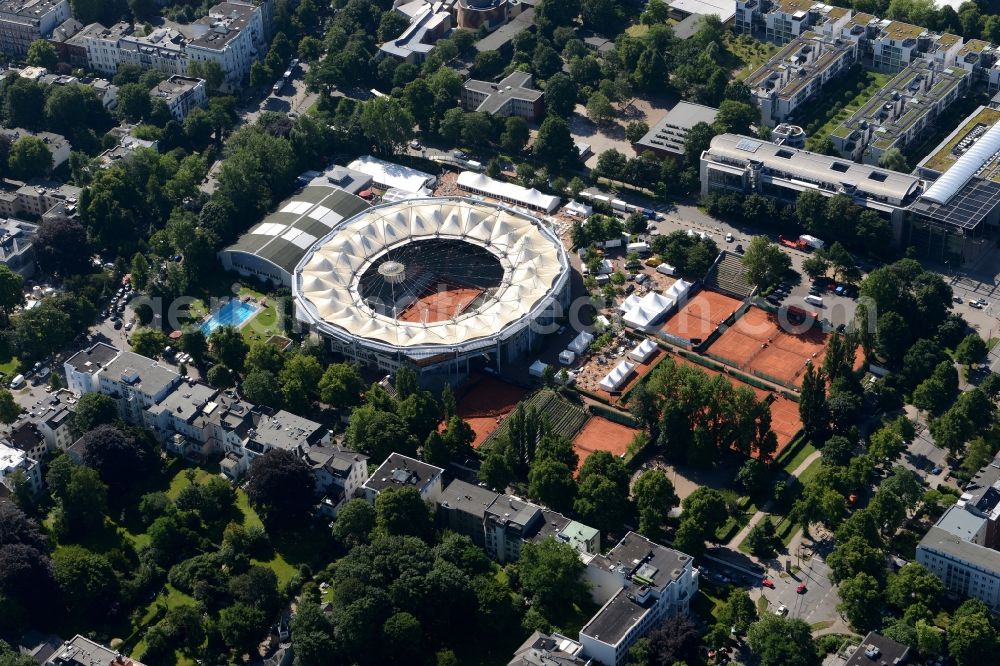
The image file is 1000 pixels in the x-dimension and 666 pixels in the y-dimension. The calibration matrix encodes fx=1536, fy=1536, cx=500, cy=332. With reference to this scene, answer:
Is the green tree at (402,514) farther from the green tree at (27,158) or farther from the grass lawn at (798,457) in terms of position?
the green tree at (27,158)

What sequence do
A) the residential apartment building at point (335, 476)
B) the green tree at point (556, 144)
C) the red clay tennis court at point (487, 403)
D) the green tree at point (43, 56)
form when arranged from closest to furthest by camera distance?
the residential apartment building at point (335, 476) → the red clay tennis court at point (487, 403) → the green tree at point (556, 144) → the green tree at point (43, 56)

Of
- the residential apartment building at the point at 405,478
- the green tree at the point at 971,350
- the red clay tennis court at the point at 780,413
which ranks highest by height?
the green tree at the point at 971,350

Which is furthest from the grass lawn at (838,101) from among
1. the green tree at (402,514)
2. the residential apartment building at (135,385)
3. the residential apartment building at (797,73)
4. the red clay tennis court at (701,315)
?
the residential apartment building at (135,385)

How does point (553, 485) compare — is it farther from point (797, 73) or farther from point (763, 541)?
point (797, 73)

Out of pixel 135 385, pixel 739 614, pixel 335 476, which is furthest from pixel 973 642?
pixel 135 385

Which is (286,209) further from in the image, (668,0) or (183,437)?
(668,0)

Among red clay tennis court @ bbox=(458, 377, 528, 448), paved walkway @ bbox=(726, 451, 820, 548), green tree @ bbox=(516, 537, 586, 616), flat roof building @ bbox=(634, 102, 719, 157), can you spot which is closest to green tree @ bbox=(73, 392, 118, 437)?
red clay tennis court @ bbox=(458, 377, 528, 448)

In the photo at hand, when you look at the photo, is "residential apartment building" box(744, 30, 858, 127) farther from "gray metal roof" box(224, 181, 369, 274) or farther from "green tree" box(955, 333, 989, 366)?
"gray metal roof" box(224, 181, 369, 274)

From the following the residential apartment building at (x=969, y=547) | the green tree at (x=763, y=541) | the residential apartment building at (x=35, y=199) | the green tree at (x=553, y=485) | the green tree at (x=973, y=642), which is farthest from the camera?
the residential apartment building at (x=35, y=199)

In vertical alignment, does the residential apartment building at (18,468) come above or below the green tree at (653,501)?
below
